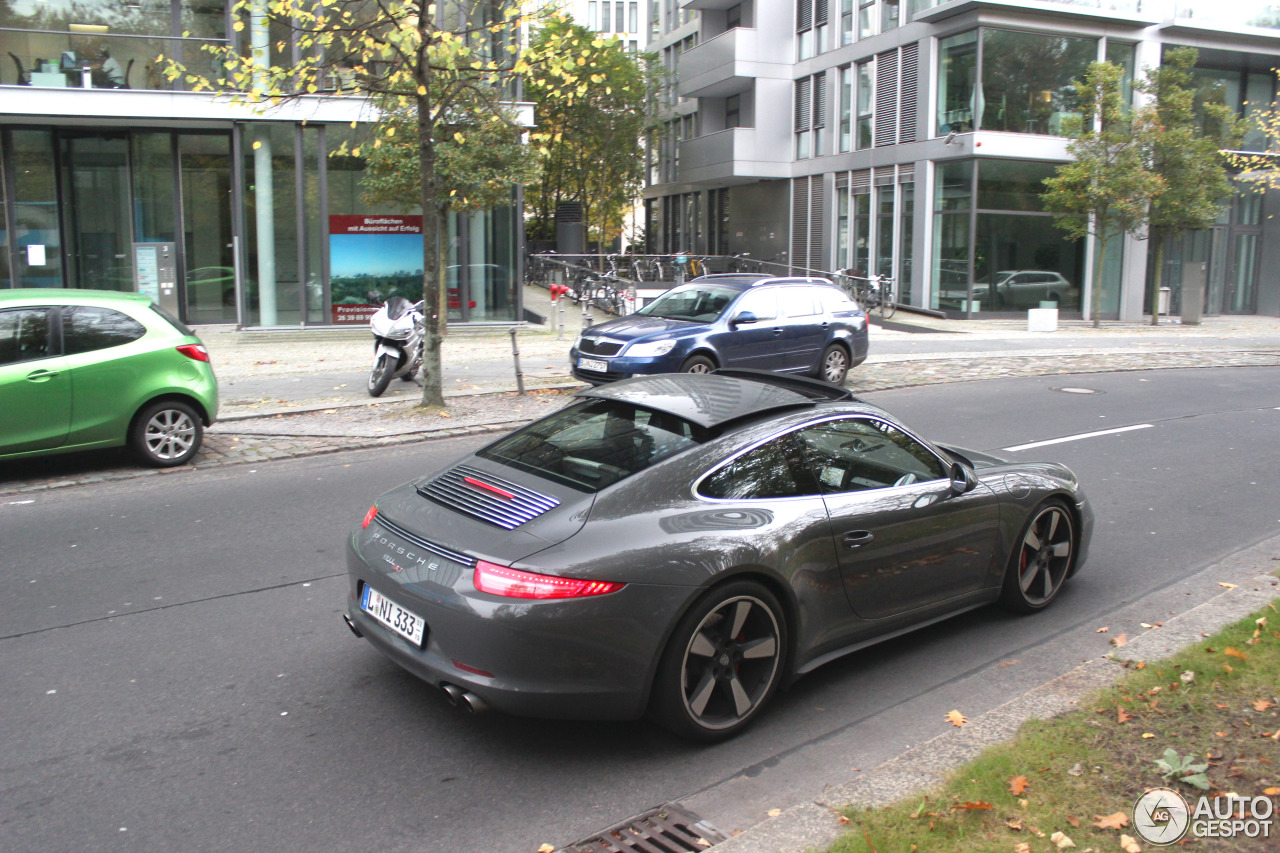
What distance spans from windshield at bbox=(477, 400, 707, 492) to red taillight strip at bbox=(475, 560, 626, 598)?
551mm

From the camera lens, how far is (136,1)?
20969 mm

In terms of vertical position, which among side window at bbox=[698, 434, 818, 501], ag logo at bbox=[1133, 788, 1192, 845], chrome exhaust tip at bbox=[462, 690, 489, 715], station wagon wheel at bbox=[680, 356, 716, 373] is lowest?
ag logo at bbox=[1133, 788, 1192, 845]

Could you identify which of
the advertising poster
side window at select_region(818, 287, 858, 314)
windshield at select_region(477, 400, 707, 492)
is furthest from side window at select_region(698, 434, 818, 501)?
the advertising poster

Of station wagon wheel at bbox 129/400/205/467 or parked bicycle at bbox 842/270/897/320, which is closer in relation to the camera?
station wagon wheel at bbox 129/400/205/467

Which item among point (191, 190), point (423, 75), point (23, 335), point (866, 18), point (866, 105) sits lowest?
point (23, 335)

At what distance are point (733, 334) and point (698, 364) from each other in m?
0.71

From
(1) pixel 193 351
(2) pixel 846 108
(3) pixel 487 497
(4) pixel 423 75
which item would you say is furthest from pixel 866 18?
(3) pixel 487 497

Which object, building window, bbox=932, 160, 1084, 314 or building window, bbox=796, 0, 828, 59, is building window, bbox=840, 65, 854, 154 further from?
building window, bbox=932, 160, 1084, 314

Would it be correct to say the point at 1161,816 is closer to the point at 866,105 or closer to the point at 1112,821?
the point at 1112,821

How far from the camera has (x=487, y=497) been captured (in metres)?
4.59

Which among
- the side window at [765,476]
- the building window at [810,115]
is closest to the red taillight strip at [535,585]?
the side window at [765,476]

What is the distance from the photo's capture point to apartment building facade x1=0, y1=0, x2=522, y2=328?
66.7 feet

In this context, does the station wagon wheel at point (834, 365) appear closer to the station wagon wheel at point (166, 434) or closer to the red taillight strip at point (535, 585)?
the station wagon wheel at point (166, 434)

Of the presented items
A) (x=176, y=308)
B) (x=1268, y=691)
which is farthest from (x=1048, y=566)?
(x=176, y=308)
